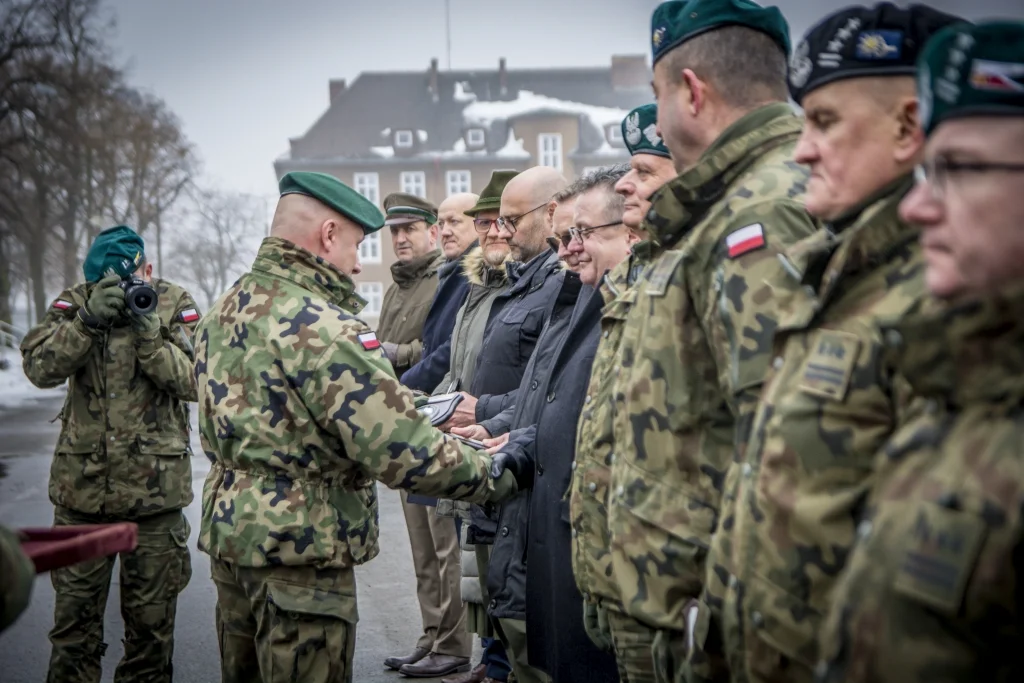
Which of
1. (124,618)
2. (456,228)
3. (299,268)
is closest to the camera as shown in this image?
Answer: (299,268)

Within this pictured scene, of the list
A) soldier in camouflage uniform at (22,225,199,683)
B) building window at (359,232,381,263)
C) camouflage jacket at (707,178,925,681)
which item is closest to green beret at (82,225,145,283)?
soldier in camouflage uniform at (22,225,199,683)

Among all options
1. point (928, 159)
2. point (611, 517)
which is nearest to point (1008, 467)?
point (928, 159)

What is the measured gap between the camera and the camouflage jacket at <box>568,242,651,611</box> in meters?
3.13

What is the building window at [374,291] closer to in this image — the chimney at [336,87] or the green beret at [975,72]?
the chimney at [336,87]

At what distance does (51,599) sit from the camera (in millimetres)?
7281

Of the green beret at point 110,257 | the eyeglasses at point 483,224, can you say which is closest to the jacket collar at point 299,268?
the green beret at point 110,257

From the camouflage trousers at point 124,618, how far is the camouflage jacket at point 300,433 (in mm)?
1823

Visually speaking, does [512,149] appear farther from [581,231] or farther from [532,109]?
[581,231]

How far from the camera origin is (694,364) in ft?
8.40

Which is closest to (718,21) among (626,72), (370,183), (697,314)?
(697,314)

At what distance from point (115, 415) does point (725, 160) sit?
13.3ft

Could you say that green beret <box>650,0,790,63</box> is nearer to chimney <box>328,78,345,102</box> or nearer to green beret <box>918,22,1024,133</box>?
green beret <box>918,22,1024,133</box>

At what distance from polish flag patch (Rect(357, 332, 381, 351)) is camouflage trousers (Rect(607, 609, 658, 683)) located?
134cm

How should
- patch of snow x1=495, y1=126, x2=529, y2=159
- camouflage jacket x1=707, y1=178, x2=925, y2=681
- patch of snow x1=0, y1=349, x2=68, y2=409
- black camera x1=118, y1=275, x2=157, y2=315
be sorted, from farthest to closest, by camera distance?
patch of snow x1=495, y1=126, x2=529, y2=159 < patch of snow x1=0, y1=349, x2=68, y2=409 < black camera x1=118, y1=275, x2=157, y2=315 < camouflage jacket x1=707, y1=178, x2=925, y2=681
